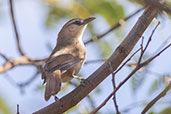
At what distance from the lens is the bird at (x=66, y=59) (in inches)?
159

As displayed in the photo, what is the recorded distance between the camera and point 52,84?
13.0ft

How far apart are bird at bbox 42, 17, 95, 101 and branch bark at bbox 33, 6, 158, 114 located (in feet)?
1.00

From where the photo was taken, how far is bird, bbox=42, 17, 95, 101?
4.04 m

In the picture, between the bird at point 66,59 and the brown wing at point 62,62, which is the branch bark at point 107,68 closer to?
the bird at point 66,59

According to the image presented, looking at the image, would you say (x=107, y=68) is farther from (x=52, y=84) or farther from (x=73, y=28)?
(x=73, y=28)

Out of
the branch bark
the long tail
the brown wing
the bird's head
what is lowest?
the branch bark

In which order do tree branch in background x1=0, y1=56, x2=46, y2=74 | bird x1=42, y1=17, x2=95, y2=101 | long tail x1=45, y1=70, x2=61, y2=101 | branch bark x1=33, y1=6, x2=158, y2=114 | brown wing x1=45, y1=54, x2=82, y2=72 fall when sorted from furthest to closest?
1. tree branch in background x1=0, y1=56, x2=46, y2=74
2. brown wing x1=45, y1=54, x2=82, y2=72
3. bird x1=42, y1=17, x2=95, y2=101
4. long tail x1=45, y1=70, x2=61, y2=101
5. branch bark x1=33, y1=6, x2=158, y2=114

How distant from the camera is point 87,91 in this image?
3529 millimetres

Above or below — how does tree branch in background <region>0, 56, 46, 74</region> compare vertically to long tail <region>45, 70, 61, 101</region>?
above

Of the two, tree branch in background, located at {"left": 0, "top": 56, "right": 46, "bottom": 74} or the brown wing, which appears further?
tree branch in background, located at {"left": 0, "top": 56, "right": 46, "bottom": 74}

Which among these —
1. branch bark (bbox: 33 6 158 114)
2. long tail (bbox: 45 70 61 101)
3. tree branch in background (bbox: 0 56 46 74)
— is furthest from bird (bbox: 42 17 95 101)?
tree branch in background (bbox: 0 56 46 74)

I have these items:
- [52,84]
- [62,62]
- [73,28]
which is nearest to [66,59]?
[62,62]

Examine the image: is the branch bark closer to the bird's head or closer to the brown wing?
the brown wing

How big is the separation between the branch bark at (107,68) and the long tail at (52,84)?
0.98 ft
